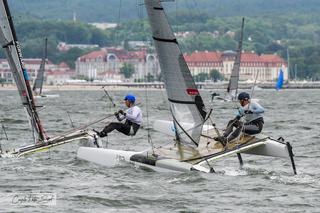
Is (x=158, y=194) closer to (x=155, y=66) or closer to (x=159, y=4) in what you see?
(x=159, y=4)

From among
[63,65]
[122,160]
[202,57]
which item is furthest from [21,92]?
[63,65]

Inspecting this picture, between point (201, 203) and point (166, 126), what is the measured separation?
6042 millimetres

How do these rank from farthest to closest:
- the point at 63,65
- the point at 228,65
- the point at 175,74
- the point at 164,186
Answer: the point at 63,65, the point at 228,65, the point at 175,74, the point at 164,186

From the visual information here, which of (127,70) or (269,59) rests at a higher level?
(269,59)

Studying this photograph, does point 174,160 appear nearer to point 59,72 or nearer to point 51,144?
point 51,144

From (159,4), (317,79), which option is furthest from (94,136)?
(317,79)

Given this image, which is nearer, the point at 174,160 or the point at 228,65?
the point at 174,160

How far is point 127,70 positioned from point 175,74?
508ft

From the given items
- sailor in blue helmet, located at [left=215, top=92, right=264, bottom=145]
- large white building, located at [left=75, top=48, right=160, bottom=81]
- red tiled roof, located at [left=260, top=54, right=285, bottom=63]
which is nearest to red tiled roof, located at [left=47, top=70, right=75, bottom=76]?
large white building, located at [left=75, top=48, right=160, bottom=81]

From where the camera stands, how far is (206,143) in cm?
1673

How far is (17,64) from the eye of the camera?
18031 mm

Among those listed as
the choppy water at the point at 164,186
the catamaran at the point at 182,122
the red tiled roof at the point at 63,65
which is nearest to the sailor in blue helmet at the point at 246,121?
the catamaran at the point at 182,122

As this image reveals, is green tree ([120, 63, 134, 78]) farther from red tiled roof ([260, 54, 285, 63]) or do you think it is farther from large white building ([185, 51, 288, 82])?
red tiled roof ([260, 54, 285, 63])

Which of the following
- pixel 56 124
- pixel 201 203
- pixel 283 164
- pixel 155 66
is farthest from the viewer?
pixel 155 66
